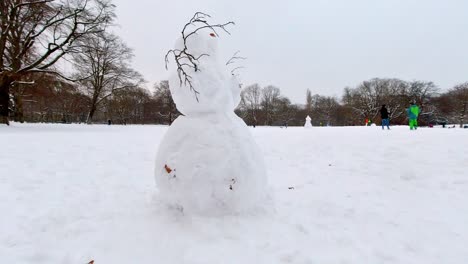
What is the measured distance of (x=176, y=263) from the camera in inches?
99.0

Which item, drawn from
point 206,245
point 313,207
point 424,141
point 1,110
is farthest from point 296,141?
point 1,110

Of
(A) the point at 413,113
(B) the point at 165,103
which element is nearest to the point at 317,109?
(B) the point at 165,103

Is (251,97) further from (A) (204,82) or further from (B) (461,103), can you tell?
(A) (204,82)

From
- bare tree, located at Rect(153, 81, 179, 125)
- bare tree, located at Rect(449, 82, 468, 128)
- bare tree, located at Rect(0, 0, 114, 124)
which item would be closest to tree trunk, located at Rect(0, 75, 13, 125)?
bare tree, located at Rect(0, 0, 114, 124)

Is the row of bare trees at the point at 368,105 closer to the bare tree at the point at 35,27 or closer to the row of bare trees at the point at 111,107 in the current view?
the row of bare trees at the point at 111,107

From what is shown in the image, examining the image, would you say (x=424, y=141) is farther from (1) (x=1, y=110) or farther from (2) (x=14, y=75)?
(1) (x=1, y=110)

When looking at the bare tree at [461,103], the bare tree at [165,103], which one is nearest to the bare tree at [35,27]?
the bare tree at [165,103]

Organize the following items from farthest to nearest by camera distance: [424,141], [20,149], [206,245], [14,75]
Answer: [14,75] → [424,141] → [20,149] → [206,245]

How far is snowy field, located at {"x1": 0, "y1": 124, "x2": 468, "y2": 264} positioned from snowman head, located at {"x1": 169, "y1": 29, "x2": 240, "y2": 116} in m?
1.55

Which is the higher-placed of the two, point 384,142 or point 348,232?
point 384,142

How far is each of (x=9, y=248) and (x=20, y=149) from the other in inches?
247

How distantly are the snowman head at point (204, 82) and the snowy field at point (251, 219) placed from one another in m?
1.55

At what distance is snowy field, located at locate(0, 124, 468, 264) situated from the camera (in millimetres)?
2707

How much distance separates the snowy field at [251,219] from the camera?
107 inches
